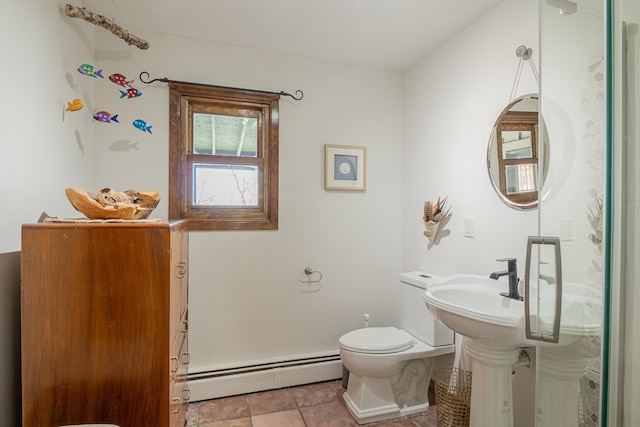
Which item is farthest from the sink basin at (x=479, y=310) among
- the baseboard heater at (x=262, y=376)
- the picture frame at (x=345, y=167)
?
the baseboard heater at (x=262, y=376)

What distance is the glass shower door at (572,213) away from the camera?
0.93 metres

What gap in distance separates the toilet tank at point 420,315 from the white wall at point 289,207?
0.42 m

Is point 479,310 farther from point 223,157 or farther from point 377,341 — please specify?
point 223,157

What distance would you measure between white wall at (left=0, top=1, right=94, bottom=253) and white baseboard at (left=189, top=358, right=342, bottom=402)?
1400 millimetres

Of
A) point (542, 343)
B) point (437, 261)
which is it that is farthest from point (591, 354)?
point (437, 261)

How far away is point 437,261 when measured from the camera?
234cm

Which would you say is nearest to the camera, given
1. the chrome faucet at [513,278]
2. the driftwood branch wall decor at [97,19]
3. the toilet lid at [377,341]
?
the driftwood branch wall decor at [97,19]

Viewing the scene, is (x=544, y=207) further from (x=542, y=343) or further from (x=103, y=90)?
(x=103, y=90)

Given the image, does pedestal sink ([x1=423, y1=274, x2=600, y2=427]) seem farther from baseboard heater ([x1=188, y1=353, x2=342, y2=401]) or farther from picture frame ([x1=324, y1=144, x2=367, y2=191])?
baseboard heater ([x1=188, y1=353, x2=342, y2=401])

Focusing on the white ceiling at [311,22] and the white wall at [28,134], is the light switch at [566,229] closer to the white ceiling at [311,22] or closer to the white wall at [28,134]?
the white ceiling at [311,22]

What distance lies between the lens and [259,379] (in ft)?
7.76

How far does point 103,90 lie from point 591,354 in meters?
2.79

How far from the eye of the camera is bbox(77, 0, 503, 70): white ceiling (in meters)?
1.87

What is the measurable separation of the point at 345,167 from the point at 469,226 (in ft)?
3.45
